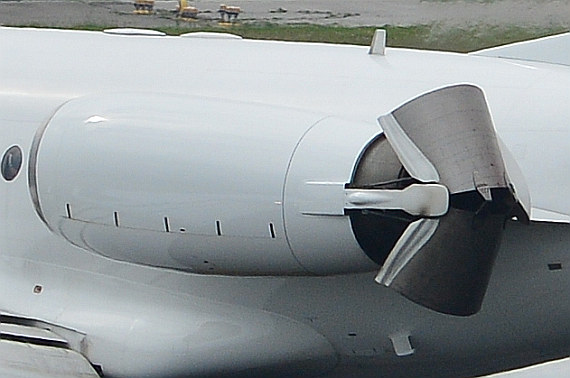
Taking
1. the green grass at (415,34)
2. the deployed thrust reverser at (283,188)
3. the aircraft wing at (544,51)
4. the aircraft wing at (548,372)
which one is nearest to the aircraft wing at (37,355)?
the deployed thrust reverser at (283,188)

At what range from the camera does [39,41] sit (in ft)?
13.3

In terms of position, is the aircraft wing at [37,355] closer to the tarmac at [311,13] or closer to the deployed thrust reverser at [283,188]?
the deployed thrust reverser at [283,188]

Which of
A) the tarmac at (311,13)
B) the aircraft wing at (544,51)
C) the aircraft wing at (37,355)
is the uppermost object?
the aircraft wing at (544,51)

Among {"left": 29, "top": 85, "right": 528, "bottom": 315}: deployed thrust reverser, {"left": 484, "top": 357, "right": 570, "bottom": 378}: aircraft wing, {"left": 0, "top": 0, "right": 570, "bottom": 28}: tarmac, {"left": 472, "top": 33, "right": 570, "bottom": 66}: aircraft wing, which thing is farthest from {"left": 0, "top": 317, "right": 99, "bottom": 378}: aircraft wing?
{"left": 0, "top": 0, "right": 570, "bottom": 28}: tarmac

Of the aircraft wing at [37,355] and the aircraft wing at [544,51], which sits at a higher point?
the aircraft wing at [544,51]

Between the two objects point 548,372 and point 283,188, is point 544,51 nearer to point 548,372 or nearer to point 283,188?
point 283,188

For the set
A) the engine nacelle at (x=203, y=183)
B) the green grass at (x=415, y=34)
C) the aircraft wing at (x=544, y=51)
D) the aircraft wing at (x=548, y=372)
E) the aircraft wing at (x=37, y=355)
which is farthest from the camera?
the green grass at (x=415, y=34)

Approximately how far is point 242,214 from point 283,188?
5.0 inches

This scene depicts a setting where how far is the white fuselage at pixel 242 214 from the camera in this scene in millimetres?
2865

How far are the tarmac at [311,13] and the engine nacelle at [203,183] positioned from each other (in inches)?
140

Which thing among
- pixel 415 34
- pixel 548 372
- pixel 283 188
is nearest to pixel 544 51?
pixel 283 188

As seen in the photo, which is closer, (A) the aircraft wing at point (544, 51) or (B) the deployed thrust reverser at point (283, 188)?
(B) the deployed thrust reverser at point (283, 188)

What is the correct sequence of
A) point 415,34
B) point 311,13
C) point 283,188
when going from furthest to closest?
point 311,13, point 415,34, point 283,188

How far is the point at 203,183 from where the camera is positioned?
9.37 feet
